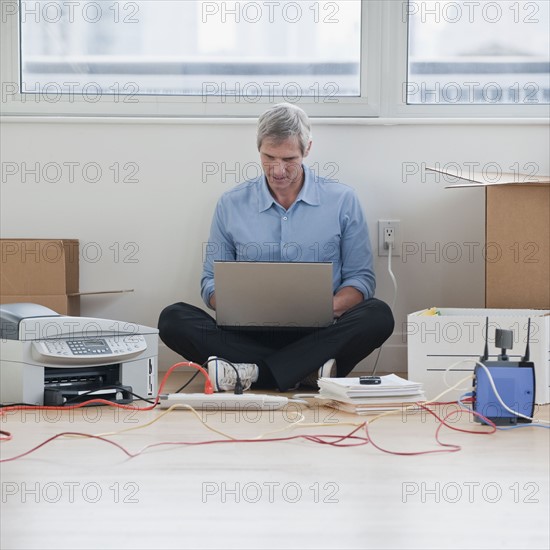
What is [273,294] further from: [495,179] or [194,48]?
[194,48]

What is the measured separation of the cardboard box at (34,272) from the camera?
2.95 meters

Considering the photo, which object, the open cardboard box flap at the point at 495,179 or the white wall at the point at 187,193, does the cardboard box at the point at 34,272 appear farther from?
the open cardboard box flap at the point at 495,179

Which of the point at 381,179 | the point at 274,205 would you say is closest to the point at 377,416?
the point at 274,205

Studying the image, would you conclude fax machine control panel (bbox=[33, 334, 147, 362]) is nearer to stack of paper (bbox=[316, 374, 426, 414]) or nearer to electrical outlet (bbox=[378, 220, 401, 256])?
stack of paper (bbox=[316, 374, 426, 414])

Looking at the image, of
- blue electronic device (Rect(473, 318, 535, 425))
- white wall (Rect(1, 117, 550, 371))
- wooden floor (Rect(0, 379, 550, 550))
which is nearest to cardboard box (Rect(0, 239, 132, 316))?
white wall (Rect(1, 117, 550, 371))

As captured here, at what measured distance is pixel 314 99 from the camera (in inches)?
131

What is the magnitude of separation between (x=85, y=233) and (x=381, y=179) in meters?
1.14

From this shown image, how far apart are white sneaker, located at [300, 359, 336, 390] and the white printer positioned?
1.72 feet

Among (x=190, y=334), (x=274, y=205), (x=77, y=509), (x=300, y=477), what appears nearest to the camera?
(x=77, y=509)

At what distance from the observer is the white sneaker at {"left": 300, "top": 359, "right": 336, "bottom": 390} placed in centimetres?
270

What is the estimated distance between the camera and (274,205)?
305cm

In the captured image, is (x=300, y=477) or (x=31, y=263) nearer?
(x=300, y=477)

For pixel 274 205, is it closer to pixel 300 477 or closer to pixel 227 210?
pixel 227 210

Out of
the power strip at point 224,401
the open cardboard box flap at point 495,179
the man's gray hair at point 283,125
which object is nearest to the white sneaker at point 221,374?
the power strip at point 224,401
